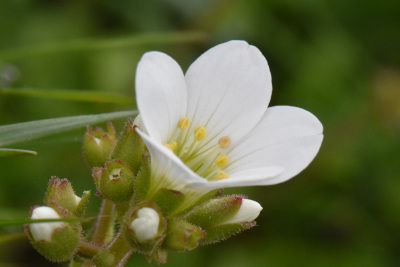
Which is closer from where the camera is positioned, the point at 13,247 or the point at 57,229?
the point at 57,229

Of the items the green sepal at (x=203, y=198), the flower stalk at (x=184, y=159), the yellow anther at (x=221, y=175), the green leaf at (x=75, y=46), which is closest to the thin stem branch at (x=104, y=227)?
the flower stalk at (x=184, y=159)

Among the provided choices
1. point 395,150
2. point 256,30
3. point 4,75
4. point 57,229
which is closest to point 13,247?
point 4,75

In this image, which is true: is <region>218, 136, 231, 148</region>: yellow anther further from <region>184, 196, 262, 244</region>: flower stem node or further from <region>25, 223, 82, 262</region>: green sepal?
<region>25, 223, 82, 262</region>: green sepal

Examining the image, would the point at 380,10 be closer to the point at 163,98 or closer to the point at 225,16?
the point at 225,16

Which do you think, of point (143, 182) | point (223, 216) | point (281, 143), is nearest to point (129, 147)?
point (143, 182)

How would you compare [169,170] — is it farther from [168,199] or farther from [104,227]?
[104,227]

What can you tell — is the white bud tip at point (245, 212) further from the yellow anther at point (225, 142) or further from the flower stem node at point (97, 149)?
the flower stem node at point (97, 149)
